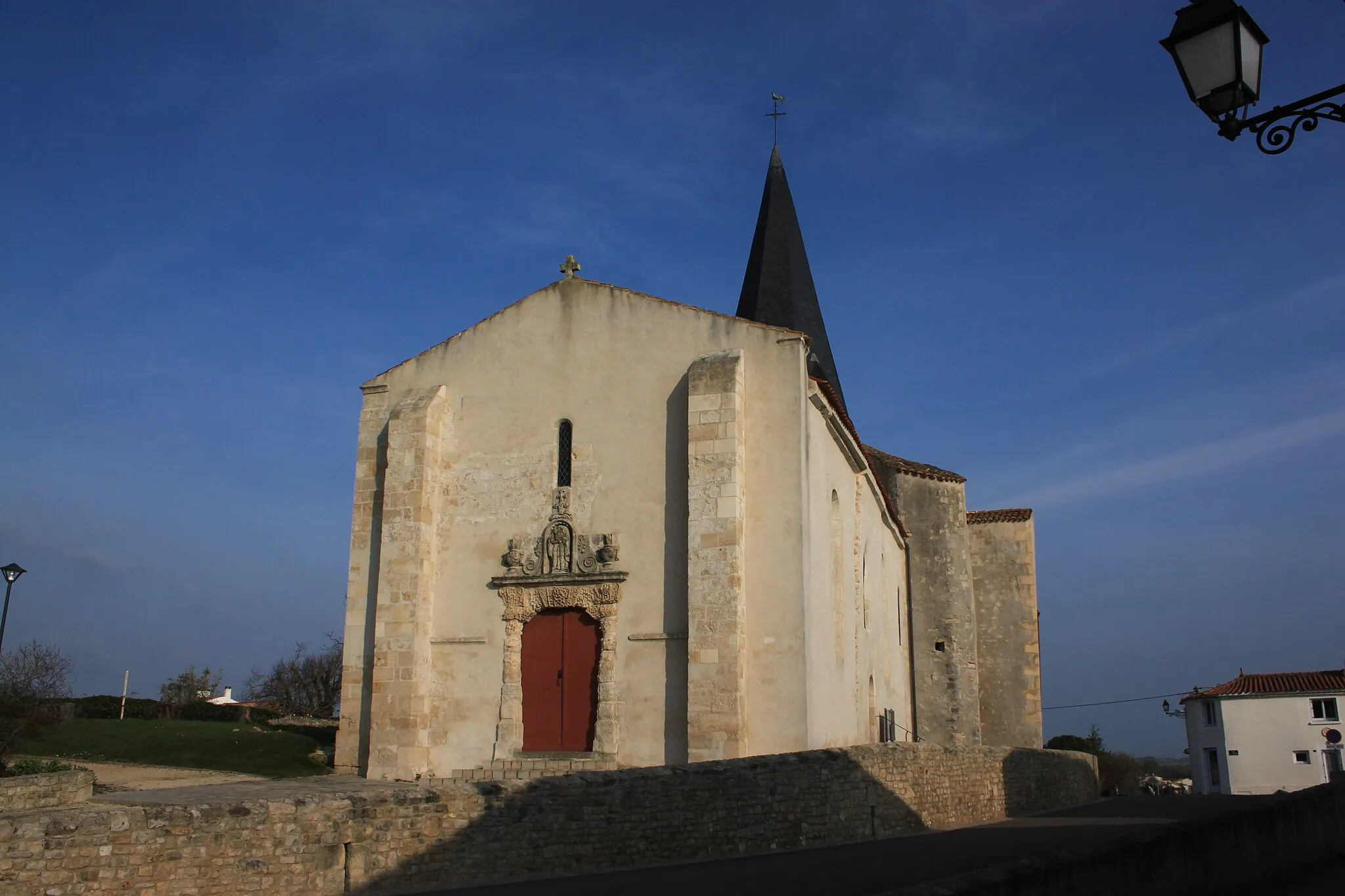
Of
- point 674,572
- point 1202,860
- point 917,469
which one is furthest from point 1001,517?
point 1202,860

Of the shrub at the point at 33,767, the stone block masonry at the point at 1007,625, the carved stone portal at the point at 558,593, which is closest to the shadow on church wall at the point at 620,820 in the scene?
the carved stone portal at the point at 558,593

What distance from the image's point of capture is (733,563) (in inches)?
606

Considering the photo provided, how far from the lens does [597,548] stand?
657 inches

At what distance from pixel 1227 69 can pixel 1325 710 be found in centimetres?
4221

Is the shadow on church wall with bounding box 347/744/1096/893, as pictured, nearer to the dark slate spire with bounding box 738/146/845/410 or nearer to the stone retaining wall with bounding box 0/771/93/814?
the stone retaining wall with bounding box 0/771/93/814

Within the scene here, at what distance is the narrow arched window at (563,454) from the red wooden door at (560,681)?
2.16 metres

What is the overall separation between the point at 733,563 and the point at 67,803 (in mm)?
9566

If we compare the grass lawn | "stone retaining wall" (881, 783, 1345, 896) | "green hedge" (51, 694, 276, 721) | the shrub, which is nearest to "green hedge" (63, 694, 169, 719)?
"green hedge" (51, 694, 276, 721)

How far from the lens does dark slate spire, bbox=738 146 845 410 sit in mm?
28156

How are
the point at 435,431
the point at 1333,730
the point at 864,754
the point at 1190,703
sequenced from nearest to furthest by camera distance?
the point at 864,754 < the point at 435,431 < the point at 1333,730 < the point at 1190,703

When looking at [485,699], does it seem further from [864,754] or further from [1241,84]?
[1241,84]

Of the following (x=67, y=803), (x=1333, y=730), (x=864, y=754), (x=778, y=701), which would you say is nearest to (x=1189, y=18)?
(x=864, y=754)

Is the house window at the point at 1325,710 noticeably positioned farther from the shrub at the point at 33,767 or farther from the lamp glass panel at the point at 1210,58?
the lamp glass panel at the point at 1210,58

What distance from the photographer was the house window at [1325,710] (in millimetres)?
39156
